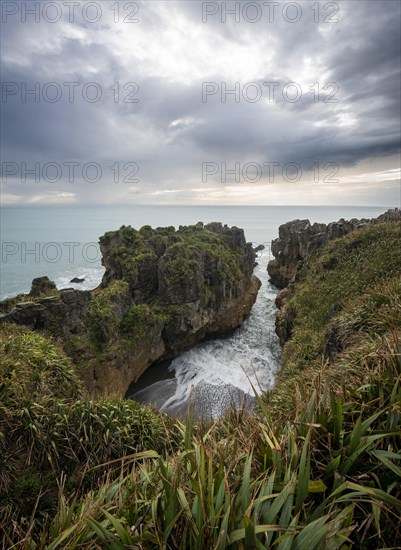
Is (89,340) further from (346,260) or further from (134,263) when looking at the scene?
(346,260)

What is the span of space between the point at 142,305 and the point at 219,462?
21.7m

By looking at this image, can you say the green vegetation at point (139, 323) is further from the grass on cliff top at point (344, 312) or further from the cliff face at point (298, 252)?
the grass on cliff top at point (344, 312)

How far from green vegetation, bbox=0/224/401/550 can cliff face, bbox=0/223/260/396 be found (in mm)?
6424

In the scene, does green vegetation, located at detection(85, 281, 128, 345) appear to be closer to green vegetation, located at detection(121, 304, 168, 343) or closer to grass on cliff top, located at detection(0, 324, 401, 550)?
green vegetation, located at detection(121, 304, 168, 343)

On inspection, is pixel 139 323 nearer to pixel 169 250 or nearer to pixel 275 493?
pixel 169 250

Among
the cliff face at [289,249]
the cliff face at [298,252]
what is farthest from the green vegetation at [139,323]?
the cliff face at [289,249]

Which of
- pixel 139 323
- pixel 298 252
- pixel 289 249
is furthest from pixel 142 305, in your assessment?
pixel 289 249

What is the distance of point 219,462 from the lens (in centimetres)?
335

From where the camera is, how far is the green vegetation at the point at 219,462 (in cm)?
249

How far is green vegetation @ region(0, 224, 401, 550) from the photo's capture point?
2.49m

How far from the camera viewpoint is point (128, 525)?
9.33 ft

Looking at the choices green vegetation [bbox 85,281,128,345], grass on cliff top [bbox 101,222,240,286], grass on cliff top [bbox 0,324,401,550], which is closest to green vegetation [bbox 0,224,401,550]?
grass on cliff top [bbox 0,324,401,550]

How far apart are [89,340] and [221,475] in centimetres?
1861

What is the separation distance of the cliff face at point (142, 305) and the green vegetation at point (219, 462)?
6.42 meters
